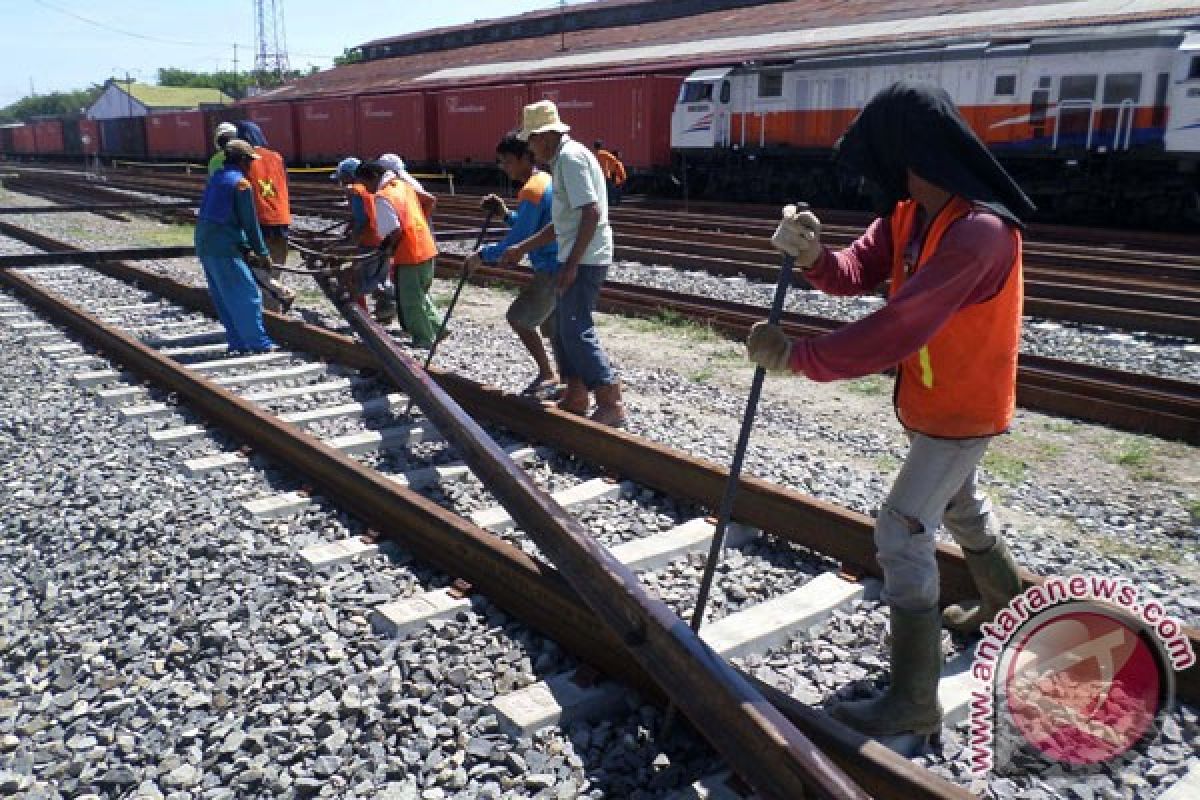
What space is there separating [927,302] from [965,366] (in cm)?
36

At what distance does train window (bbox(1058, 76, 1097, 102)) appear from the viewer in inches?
706

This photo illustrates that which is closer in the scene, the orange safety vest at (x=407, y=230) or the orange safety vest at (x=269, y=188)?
the orange safety vest at (x=407, y=230)

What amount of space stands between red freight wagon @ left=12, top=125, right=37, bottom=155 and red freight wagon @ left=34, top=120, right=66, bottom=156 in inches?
38.3

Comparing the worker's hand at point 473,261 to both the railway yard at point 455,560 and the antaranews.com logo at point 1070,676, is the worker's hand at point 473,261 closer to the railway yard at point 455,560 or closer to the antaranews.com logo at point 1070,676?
the railway yard at point 455,560

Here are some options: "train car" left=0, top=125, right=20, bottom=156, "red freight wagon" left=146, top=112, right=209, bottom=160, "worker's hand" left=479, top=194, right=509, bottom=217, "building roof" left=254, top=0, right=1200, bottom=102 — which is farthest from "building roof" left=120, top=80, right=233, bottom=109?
"worker's hand" left=479, top=194, right=509, bottom=217

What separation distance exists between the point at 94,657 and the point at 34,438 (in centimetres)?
316

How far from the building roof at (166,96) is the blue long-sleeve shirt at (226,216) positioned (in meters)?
99.4

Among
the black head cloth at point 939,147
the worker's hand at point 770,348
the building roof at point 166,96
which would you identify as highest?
the building roof at point 166,96

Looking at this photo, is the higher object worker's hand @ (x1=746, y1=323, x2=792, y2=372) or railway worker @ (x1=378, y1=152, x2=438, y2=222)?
railway worker @ (x1=378, y1=152, x2=438, y2=222)

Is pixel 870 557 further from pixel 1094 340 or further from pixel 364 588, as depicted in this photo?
pixel 1094 340

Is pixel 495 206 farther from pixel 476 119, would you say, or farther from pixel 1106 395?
pixel 476 119

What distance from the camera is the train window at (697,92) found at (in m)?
24.2

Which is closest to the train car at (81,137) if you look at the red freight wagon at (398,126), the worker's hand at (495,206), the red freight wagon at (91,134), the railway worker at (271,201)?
the red freight wagon at (91,134)

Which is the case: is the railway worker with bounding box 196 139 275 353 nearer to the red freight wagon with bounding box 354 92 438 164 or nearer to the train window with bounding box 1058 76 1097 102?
the train window with bounding box 1058 76 1097 102
